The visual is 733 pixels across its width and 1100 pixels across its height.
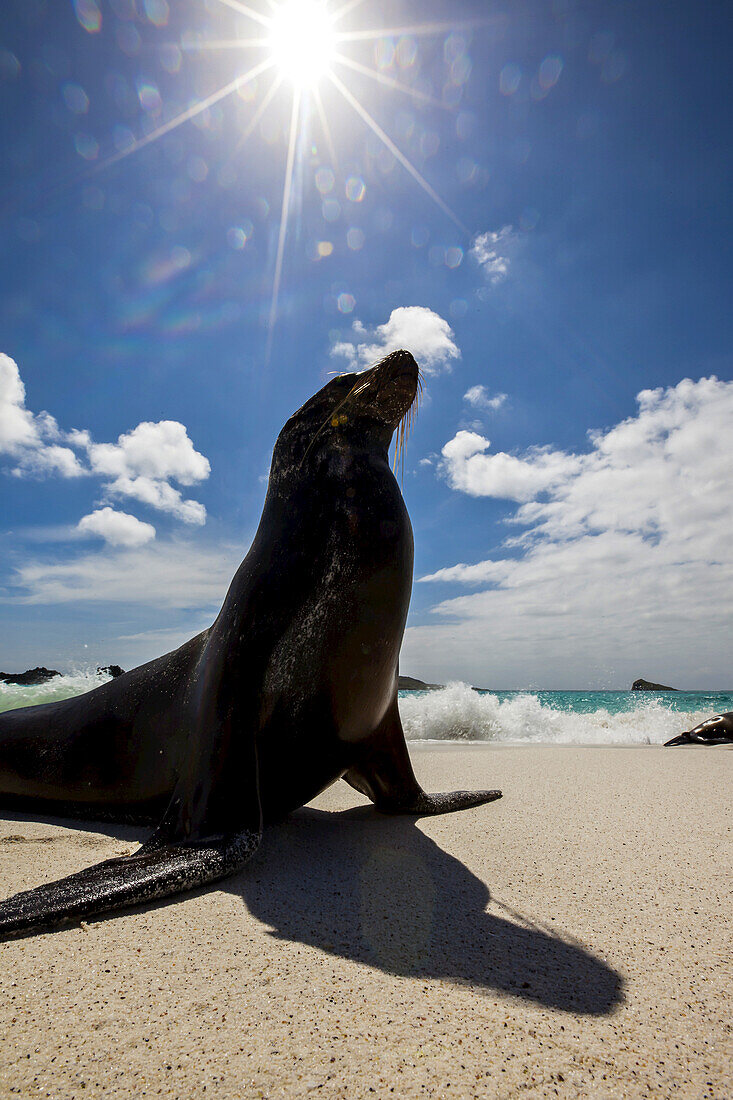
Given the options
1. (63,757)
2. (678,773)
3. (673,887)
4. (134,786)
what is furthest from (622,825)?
(63,757)

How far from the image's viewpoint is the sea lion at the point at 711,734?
811cm

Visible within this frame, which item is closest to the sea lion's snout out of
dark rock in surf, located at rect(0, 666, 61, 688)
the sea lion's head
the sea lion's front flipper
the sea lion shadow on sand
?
the sea lion's head

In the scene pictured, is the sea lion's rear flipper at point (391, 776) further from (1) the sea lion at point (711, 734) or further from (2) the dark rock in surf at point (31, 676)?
(2) the dark rock in surf at point (31, 676)

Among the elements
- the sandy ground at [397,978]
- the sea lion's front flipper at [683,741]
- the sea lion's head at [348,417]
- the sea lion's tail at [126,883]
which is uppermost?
the sea lion's head at [348,417]

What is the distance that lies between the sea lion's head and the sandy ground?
1.65 meters

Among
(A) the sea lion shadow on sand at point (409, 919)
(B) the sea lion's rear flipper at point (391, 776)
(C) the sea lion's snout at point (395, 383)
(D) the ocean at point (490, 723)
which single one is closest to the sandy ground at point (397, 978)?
(A) the sea lion shadow on sand at point (409, 919)

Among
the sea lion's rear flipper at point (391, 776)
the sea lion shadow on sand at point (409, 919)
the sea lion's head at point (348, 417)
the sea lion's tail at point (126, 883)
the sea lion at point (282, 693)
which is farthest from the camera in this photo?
the sea lion's rear flipper at point (391, 776)

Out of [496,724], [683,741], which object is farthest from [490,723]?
[683,741]

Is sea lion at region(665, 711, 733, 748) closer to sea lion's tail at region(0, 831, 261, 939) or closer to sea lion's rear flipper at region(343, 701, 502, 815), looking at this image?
sea lion's rear flipper at region(343, 701, 502, 815)

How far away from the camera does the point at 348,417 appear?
2.80 meters

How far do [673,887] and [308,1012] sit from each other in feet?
4.43

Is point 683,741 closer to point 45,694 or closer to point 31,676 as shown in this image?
point 45,694

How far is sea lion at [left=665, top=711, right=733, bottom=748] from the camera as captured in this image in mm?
8109

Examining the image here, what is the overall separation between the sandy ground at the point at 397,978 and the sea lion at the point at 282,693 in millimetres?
203
